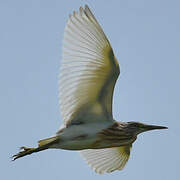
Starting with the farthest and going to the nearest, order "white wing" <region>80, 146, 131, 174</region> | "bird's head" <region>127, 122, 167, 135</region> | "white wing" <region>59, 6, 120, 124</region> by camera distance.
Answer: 1. "white wing" <region>80, 146, 131, 174</region>
2. "bird's head" <region>127, 122, 167, 135</region>
3. "white wing" <region>59, 6, 120, 124</region>

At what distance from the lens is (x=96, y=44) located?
10.8 m

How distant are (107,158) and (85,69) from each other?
2.23 metres

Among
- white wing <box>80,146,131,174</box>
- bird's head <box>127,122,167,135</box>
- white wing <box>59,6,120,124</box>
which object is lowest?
white wing <box>80,146,131,174</box>

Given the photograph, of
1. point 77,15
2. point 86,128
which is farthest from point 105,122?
point 77,15

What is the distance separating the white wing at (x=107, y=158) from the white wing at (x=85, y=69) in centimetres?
121

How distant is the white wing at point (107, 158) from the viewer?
12.3 m

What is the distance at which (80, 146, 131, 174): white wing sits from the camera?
12328 mm

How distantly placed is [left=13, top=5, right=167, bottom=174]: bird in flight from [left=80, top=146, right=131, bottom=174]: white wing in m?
0.71

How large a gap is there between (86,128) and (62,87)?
880 millimetres

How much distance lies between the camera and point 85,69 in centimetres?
1095

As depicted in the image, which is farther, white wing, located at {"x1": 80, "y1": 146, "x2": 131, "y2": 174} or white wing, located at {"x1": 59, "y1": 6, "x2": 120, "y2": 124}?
white wing, located at {"x1": 80, "y1": 146, "x2": 131, "y2": 174}

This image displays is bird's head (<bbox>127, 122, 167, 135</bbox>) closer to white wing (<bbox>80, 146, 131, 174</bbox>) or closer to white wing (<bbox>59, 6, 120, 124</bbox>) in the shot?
white wing (<bbox>59, 6, 120, 124</bbox>)

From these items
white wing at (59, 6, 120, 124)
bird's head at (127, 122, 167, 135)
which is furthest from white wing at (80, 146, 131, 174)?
white wing at (59, 6, 120, 124)

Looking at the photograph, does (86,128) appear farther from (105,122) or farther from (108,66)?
(108,66)
